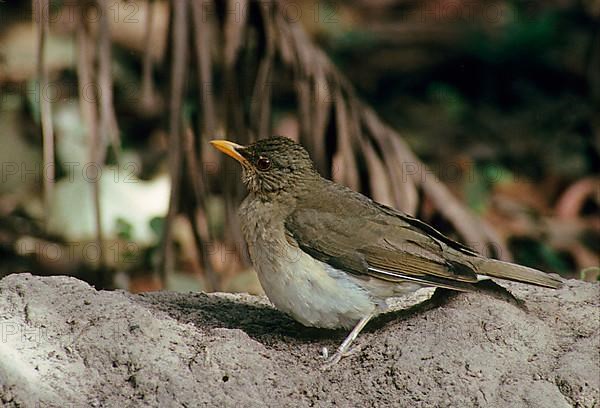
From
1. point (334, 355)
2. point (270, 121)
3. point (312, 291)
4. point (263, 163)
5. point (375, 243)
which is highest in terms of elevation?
point (263, 163)

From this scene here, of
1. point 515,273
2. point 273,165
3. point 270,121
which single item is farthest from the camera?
point 270,121

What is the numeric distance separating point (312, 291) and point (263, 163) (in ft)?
2.42

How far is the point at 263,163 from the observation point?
4977 mm

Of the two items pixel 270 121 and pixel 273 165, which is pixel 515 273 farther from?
pixel 270 121

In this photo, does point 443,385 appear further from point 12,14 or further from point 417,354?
point 12,14

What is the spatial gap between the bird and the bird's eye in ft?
0.54

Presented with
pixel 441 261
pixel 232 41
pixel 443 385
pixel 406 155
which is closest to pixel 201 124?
pixel 232 41

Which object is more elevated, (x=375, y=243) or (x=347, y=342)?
(x=375, y=243)

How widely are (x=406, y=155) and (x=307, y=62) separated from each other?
2.80 feet

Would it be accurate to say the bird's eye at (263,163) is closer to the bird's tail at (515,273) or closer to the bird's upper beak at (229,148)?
the bird's upper beak at (229,148)

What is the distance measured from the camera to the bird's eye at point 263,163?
16.3 feet

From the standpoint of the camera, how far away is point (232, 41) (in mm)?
6746

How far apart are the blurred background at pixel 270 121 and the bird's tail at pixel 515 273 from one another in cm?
113

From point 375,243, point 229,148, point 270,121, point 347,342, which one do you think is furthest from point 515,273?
point 270,121
